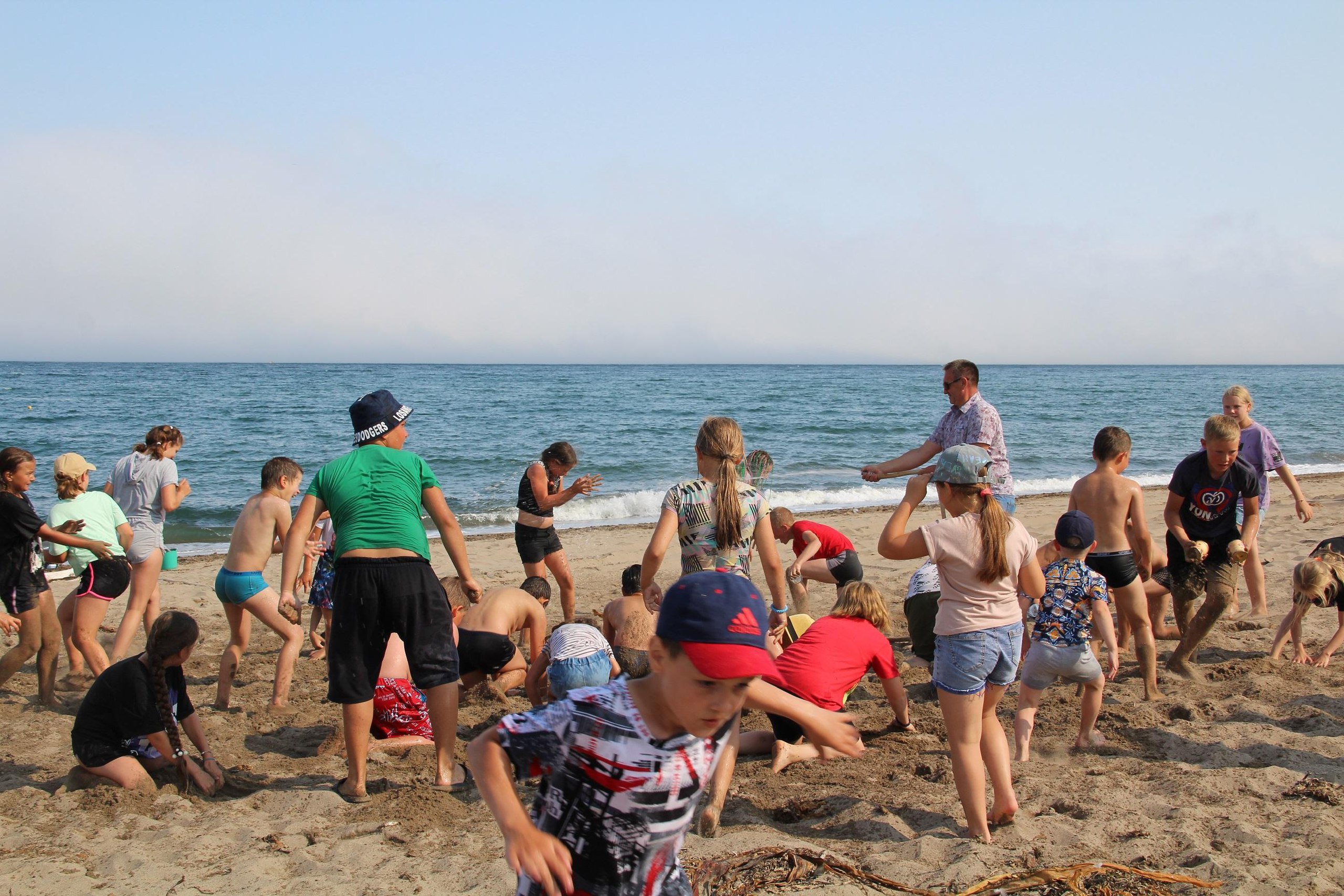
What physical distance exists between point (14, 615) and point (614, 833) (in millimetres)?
5900

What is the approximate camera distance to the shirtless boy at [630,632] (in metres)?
5.77

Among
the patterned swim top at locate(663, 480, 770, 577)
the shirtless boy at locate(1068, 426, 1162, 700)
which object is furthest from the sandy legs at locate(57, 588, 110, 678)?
the shirtless boy at locate(1068, 426, 1162, 700)

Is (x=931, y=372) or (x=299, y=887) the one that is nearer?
(x=299, y=887)

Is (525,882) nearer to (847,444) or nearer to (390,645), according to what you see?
(390,645)

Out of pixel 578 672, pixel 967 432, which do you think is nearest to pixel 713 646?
pixel 578 672

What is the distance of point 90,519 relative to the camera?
20.4 feet

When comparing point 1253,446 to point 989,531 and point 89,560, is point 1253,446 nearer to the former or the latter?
point 989,531

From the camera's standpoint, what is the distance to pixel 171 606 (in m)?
9.02

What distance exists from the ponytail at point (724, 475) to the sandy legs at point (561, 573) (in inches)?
137

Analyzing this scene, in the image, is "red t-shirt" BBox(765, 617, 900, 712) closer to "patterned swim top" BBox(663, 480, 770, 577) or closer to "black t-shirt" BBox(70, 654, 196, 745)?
"patterned swim top" BBox(663, 480, 770, 577)

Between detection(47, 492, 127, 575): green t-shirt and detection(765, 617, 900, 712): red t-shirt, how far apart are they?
186 inches

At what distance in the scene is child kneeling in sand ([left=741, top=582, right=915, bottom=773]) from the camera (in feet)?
15.7

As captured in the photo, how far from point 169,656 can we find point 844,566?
16.4 ft

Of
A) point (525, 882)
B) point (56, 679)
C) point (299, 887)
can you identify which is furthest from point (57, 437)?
point (525, 882)
